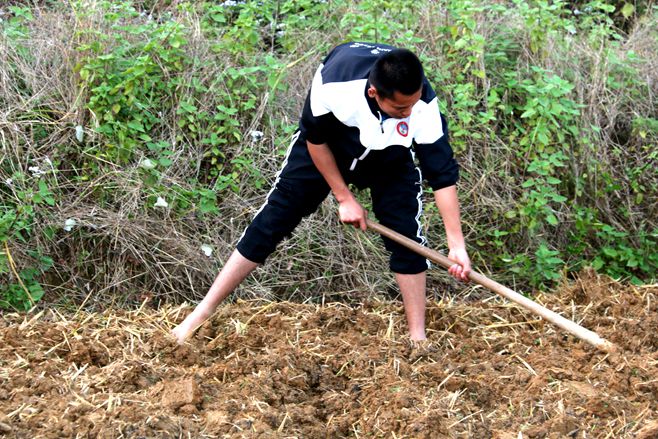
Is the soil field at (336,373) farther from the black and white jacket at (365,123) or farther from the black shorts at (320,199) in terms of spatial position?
the black and white jacket at (365,123)

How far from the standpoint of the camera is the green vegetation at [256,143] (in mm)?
5504

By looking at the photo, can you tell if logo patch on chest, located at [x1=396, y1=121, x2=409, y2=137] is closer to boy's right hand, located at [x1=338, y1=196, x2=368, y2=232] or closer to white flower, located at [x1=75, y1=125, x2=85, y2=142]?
boy's right hand, located at [x1=338, y1=196, x2=368, y2=232]

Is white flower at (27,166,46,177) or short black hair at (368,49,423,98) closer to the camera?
short black hair at (368,49,423,98)

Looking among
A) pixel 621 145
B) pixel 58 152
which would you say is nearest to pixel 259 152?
pixel 58 152

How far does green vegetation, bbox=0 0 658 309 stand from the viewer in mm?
5504

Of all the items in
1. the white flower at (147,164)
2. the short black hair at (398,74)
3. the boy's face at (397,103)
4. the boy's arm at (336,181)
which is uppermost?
the short black hair at (398,74)

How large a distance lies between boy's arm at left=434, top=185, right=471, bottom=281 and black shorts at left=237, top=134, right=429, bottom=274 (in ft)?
0.91

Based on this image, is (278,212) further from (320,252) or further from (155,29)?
(155,29)

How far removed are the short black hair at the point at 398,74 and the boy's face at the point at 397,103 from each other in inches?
1.0

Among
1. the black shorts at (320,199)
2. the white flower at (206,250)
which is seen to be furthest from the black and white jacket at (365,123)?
the white flower at (206,250)

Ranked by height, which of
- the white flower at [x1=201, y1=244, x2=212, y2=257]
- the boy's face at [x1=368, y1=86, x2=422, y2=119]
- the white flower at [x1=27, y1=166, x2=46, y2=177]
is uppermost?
the boy's face at [x1=368, y1=86, x2=422, y2=119]

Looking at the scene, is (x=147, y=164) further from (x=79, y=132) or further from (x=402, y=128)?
(x=402, y=128)

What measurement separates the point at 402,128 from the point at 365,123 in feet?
0.57

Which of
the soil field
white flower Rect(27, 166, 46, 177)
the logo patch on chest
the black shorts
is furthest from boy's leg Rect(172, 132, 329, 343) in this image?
white flower Rect(27, 166, 46, 177)
